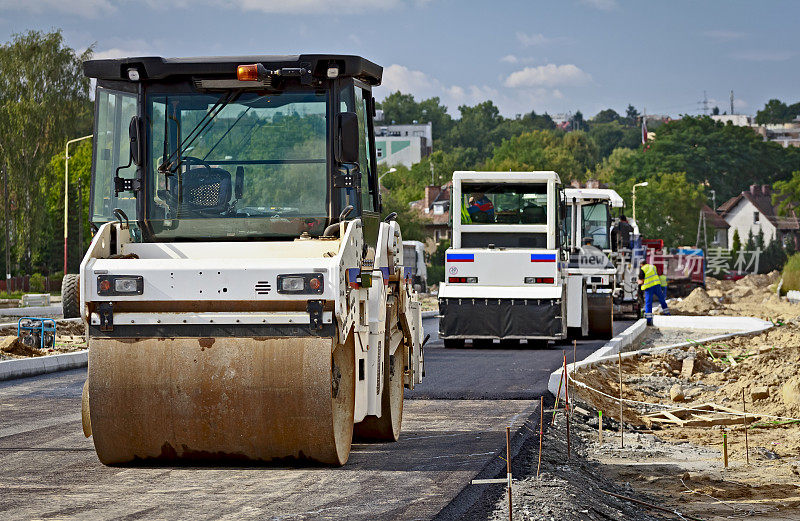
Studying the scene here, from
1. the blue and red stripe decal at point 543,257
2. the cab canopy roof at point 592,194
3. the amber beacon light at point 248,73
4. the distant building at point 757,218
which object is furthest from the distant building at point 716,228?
the amber beacon light at point 248,73

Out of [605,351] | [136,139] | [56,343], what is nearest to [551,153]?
[56,343]

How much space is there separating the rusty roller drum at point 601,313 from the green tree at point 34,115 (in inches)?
1494

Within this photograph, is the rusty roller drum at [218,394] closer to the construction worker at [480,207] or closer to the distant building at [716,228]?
the construction worker at [480,207]

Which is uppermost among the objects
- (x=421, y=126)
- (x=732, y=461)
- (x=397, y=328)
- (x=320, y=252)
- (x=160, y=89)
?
(x=421, y=126)

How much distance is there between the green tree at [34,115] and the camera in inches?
2270

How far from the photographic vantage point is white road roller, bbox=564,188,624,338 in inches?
1013

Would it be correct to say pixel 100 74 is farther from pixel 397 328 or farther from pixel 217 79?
pixel 397 328

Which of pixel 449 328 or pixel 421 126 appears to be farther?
pixel 421 126

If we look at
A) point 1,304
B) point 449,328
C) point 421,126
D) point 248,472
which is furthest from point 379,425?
point 421,126

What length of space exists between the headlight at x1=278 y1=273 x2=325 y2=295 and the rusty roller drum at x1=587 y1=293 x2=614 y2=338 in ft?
60.5

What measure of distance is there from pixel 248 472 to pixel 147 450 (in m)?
0.71

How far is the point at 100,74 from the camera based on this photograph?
352 inches

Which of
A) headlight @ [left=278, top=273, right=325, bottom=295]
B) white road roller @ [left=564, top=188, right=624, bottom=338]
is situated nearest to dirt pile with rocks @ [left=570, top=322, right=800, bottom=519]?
white road roller @ [left=564, top=188, right=624, bottom=338]

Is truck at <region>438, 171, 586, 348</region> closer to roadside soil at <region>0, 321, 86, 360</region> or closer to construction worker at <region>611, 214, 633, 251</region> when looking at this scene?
roadside soil at <region>0, 321, 86, 360</region>
